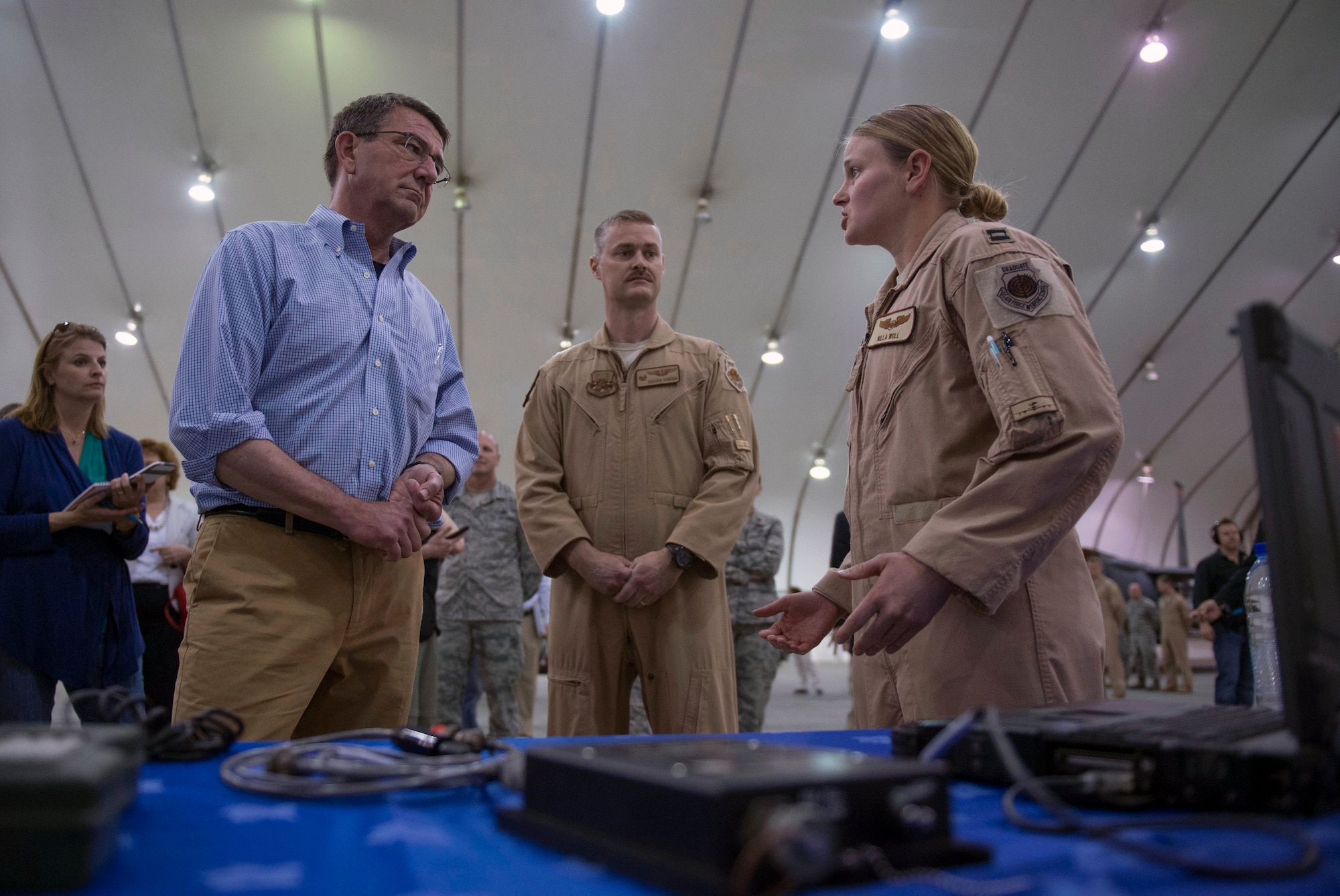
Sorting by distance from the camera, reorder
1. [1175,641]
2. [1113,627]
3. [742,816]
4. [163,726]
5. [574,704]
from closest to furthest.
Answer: [742,816]
[163,726]
[574,704]
[1113,627]
[1175,641]

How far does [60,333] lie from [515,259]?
652cm

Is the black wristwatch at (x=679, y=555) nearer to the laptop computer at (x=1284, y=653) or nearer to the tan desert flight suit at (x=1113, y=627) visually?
the laptop computer at (x=1284, y=653)

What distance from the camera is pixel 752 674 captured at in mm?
4504

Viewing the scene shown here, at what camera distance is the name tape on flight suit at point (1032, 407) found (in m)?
1.15

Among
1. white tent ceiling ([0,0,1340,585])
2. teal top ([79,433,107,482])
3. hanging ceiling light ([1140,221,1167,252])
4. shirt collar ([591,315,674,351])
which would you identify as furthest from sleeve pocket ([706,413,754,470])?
hanging ceiling light ([1140,221,1167,252])

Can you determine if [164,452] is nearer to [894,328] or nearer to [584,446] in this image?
[584,446]

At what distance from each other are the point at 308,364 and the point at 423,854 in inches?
52.5

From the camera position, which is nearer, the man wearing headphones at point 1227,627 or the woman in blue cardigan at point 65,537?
the woman in blue cardigan at point 65,537

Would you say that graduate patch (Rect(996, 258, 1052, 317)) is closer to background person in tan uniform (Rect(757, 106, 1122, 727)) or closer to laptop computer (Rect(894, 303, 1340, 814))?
background person in tan uniform (Rect(757, 106, 1122, 727))

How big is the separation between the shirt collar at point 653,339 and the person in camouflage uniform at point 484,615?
212 cm

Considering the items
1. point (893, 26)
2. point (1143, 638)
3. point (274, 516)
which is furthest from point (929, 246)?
point (1143, 638)

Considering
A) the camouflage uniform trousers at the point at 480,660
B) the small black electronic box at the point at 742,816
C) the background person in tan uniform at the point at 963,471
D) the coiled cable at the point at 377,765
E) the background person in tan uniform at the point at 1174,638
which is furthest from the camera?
the background person in tan uniform at the point at 1174,638

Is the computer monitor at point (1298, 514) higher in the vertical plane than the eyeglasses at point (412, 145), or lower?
lower

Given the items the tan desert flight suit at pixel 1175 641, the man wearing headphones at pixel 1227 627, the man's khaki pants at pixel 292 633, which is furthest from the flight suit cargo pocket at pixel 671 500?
the tan desert flight suit at pixel 1175 641
